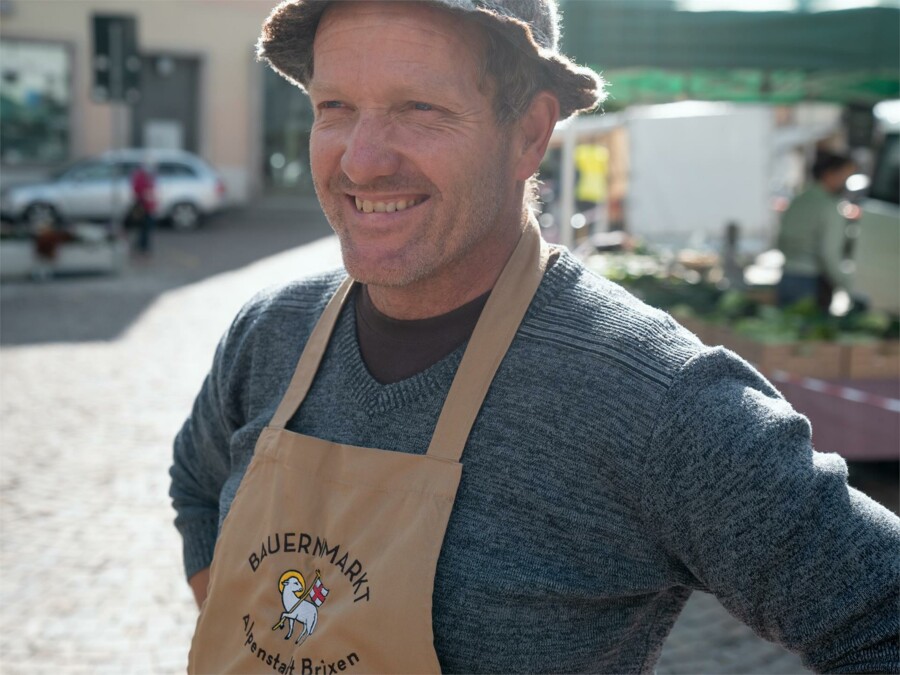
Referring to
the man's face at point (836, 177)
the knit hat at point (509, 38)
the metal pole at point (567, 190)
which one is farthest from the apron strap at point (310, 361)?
the metal pole at point (567, 190)

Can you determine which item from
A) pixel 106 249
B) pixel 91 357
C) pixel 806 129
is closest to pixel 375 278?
pixel 91 357

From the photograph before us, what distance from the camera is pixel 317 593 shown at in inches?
57.6

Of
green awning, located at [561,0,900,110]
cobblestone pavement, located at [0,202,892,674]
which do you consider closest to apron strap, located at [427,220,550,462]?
cobblestone pavement, located at [0,202,892,674]

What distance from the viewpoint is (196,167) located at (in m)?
21.3

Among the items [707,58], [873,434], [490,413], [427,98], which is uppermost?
[707,58]

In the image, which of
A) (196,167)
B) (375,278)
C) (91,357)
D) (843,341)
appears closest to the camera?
(375,278)

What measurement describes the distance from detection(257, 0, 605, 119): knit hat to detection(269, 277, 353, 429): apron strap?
400mm

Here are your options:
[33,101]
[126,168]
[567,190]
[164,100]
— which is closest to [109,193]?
[126,168]

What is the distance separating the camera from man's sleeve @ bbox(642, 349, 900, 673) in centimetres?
127

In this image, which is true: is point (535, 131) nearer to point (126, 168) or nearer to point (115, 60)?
point (115, 60)

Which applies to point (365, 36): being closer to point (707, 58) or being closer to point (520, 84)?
point (520, 84)

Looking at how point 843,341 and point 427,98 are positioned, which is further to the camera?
point 843,341

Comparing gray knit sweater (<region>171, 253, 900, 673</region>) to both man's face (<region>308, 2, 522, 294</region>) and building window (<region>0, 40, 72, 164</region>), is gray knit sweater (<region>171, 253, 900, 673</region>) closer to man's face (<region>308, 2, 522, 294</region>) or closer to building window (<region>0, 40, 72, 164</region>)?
man's face (<region>308, 2, 522, 294</region>)

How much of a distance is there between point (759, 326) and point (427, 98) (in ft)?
14.3
